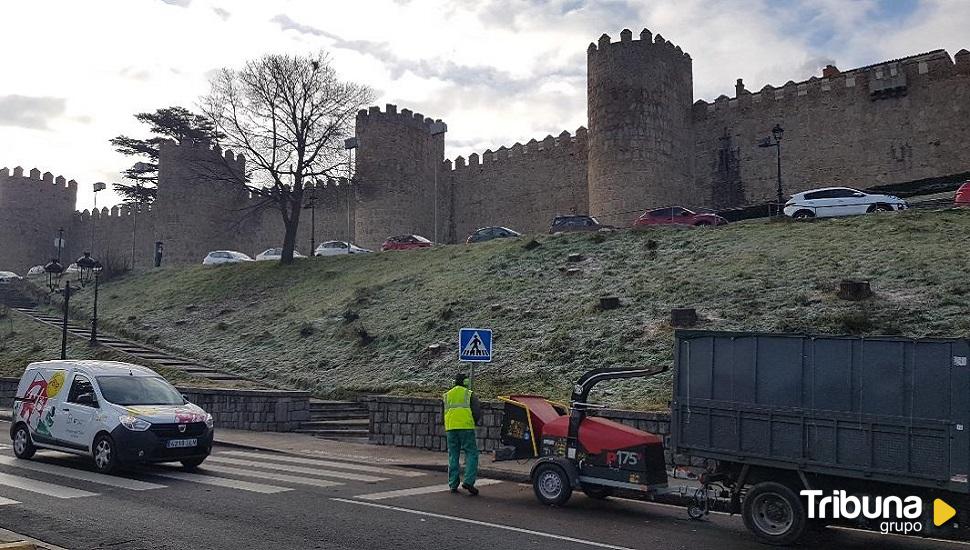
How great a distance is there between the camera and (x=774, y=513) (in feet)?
29.3

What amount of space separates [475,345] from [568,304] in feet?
32.4

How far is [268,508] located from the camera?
32.7 ft

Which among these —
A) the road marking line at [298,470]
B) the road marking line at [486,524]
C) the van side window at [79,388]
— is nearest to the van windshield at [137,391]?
the van side window at [79,388]

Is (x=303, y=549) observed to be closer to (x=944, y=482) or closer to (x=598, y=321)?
(x=944, y=482)

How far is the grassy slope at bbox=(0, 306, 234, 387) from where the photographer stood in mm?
26188

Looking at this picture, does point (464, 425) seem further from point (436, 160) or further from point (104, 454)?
point (436, 160)

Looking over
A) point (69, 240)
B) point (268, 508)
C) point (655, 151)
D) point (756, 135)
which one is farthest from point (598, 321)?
point (69, 240)

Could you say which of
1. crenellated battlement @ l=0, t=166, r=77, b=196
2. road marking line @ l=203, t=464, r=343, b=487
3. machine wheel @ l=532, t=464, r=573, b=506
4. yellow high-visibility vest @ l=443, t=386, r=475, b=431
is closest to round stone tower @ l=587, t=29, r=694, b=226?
road marking line @ l=203, t=464, r=343, b=487

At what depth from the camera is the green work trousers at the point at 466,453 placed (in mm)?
11570

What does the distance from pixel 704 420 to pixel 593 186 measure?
32906 millimetres

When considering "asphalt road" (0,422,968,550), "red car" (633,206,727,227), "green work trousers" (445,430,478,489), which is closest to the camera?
"asphalt road" (0,422,968,550)

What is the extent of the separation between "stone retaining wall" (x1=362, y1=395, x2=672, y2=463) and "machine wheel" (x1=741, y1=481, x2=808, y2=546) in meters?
6.83

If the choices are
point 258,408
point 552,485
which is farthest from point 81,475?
point 258,408

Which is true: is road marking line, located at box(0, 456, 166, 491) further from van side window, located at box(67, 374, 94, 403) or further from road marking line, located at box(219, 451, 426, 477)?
road marking line, located at box(219, 451, 426, 477)
